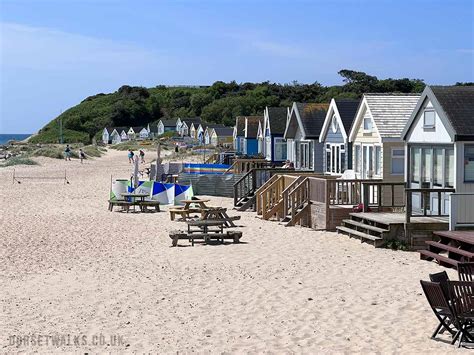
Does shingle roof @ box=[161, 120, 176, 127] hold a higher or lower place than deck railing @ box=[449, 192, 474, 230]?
higher

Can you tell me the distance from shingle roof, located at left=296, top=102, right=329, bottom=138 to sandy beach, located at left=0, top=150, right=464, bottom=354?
14.0 meters

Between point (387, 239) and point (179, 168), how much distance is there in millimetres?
25701

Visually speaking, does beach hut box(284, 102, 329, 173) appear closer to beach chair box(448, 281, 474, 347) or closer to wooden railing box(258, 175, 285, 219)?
wooden railing box(258, 175, 285, 219)

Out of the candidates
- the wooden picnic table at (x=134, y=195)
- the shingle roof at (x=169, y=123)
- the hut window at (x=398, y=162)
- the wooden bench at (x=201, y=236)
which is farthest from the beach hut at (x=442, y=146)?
the shingle roof at (x=169, y=123)

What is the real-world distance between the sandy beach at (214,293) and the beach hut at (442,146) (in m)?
2.24

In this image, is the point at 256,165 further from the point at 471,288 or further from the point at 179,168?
the point at 471,288

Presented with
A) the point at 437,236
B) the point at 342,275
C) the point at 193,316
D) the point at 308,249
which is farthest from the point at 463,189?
the point at 193,316

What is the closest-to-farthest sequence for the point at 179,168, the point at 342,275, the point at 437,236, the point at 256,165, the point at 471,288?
the point at 471,288 → the point at 342,275 → the point at 437,236 → the point at 256,165 → the point at 179,168

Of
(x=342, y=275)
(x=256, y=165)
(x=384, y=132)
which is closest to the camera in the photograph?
(x=342, y=275)

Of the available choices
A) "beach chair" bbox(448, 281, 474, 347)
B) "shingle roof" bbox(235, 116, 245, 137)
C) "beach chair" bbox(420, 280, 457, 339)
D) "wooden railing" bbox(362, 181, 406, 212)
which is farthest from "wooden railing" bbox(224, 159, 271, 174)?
"shingle roof" bbox(235, 116, 245, 137)

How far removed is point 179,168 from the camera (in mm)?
43781

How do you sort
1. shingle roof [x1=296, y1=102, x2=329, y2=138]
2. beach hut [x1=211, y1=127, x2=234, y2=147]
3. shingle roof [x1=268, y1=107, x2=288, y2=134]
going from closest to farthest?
shingle roof [x1=296, y1=102, x2=329, y2=138]
shingle roof [x1=268, y1=107, x2=288, y2=134]
beach hut [x1=211, y1=127, x2=234, y2=147]

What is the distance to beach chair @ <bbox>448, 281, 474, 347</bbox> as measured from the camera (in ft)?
33.0

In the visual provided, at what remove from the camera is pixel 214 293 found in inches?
542
